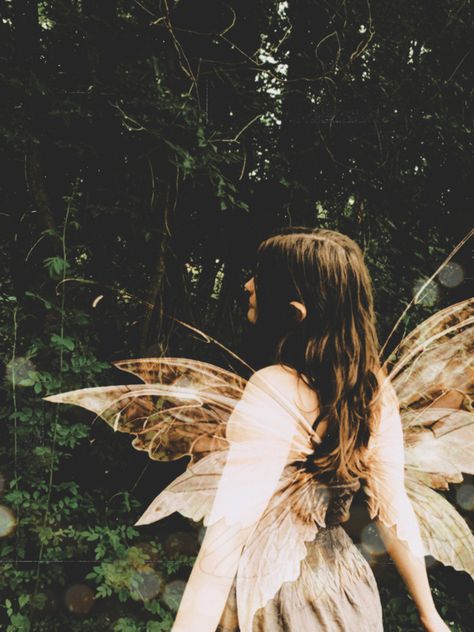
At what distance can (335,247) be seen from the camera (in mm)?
1102

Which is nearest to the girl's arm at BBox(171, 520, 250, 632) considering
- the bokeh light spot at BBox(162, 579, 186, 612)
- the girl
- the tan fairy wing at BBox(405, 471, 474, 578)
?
the girl

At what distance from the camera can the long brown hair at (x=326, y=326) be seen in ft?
3.57

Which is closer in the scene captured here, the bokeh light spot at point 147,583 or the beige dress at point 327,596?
the beige dress at point 327,596

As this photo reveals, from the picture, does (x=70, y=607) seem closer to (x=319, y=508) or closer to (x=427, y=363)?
(x=319, y=508)

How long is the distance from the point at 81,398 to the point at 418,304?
63.1 inches

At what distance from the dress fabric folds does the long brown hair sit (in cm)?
15

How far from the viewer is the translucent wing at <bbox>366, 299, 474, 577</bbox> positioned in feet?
3.99

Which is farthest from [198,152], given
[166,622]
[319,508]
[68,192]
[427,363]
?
[166,622]

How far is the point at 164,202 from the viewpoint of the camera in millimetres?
2143

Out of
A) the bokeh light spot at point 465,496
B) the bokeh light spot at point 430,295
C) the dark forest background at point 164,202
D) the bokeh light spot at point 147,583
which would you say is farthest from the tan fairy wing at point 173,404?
the bokeh light spot at point 465,496

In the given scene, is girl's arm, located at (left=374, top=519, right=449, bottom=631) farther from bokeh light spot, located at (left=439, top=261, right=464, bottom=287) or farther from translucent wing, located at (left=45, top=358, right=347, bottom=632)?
bokeh light spot, located at (left=439, top=261, right=464, bottom=287)

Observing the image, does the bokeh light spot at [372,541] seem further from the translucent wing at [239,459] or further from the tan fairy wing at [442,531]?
the translucent wing at [239,459]

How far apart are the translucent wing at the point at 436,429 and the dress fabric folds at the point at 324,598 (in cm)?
13

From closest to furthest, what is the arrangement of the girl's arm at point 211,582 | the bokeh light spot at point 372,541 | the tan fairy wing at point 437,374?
the girl's arm at point 211,582 < the tan fairy wing at point 437,374 < the bokeh light spot at point 372,541
